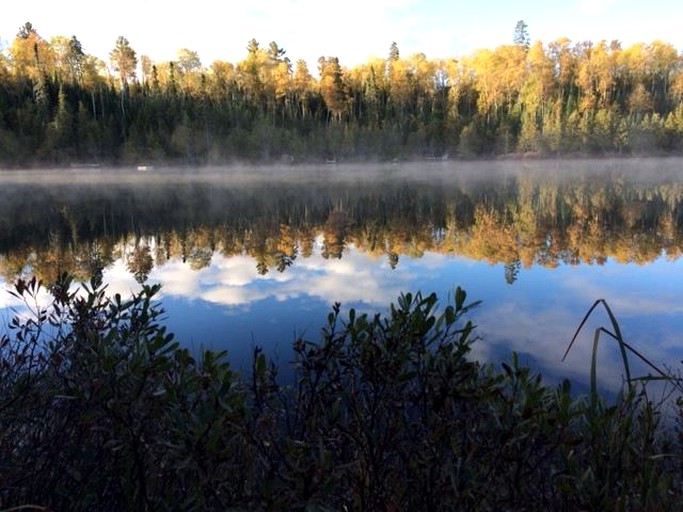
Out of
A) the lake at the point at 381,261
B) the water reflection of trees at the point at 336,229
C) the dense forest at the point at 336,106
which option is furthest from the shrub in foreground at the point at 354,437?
the dense forest at the point at 336,106

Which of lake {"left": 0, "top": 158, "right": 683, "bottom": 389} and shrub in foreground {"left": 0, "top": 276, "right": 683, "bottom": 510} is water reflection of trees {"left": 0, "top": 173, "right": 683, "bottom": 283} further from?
shrub in foreground {"left": 0, "top": 276, "right": 683, "bottom": 510}

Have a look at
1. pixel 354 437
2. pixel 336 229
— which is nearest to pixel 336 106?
pixel 336 229

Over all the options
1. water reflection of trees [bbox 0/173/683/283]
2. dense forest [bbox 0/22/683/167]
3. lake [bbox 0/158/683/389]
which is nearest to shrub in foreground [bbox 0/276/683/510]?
lake [bbox 0/158/683/389]

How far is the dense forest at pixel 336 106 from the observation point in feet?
227

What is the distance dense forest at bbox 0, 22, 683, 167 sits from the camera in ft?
227

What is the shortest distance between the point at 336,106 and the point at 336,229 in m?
65.7

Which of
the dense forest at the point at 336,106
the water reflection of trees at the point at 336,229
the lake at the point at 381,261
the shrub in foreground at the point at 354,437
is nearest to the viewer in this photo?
the shrub in foreground at the point at 354,437

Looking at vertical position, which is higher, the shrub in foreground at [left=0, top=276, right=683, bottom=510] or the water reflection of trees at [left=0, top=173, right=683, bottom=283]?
the shrub in foreground at [left=0, top=276, right=683, bottom=510]

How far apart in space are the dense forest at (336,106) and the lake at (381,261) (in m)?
41.6

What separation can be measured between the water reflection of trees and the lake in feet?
0.26

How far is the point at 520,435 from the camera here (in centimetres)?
215

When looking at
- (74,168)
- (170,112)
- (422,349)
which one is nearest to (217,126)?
(170,112)

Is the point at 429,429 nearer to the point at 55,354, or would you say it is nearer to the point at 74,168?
the point at 55,354

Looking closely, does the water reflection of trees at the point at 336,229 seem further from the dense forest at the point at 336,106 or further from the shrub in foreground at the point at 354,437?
the dense forest at the point at 336,106
